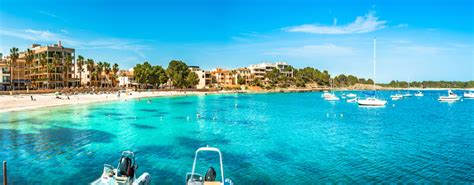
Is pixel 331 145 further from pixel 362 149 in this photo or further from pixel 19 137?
pixel 19 137

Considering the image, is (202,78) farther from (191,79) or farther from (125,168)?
(125,168)

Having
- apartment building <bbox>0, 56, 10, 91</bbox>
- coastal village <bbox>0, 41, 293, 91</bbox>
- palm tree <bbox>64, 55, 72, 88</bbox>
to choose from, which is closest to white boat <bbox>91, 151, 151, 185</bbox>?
coastal village <bbox>0, 41, 293, 91</bbox>

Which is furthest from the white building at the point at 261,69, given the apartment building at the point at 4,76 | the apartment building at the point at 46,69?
the apartment building at the point at 4,76

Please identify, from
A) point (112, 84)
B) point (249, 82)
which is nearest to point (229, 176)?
point (112, 84)

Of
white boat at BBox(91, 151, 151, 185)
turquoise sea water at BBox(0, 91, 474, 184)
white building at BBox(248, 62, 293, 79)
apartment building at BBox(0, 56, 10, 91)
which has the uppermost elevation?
white building at BBox(248, 62, 293, 79)

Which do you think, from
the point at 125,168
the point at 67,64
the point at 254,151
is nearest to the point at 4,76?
the point at 67,64

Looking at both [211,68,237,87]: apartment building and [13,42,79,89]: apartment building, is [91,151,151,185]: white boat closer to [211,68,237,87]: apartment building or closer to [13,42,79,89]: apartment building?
[13,42,79,89]: apartment building

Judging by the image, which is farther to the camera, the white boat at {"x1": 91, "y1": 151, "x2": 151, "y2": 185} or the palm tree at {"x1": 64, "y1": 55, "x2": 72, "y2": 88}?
the palm tree at {"x1": 64, "y1": 55, "x2": 72, "y2": 88}

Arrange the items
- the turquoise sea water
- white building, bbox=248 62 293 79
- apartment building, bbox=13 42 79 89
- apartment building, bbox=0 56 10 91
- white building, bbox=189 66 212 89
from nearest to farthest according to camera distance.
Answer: the turquoise sea water → apartment building, bbox=0 56 10 91 → apartment building, bbox=13 42 79 89 → white building, bbox=189 66 212 89 → white building, bbox=248 62 293 79

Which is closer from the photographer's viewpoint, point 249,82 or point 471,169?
point 471,169

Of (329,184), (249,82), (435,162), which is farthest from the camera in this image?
(249,82)

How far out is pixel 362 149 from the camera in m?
27.1

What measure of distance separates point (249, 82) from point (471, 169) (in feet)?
537

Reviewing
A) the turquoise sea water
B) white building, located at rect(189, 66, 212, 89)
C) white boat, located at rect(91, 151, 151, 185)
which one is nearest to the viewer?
white boat, located at rect(91, 151, 151, 185)
